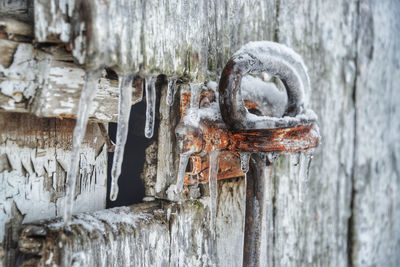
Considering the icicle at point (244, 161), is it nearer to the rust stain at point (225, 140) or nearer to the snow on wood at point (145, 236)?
the rust stain at point (225, 140)

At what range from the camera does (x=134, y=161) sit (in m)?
0.78

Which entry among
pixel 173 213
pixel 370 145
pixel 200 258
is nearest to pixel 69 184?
pixel 173 213

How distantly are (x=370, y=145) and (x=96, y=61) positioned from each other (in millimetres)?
997

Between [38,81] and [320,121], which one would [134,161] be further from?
[320,121]

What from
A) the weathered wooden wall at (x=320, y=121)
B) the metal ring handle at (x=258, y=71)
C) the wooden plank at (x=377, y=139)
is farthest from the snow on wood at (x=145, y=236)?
the wooden plank at (x=377, y=139)

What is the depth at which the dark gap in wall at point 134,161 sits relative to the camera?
0.76m

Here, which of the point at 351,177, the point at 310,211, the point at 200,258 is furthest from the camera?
the point at 351,177

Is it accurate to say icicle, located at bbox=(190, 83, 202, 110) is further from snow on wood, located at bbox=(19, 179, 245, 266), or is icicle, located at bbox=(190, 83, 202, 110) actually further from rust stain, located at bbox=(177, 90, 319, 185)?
snow on wood, located at bbox=(19, 179, 245, 266)

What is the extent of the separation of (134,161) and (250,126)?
288 mm

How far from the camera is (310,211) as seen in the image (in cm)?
104

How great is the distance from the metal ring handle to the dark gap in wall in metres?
0.22

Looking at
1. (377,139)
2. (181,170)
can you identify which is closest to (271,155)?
(181,170)

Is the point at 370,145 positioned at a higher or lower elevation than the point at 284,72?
lower

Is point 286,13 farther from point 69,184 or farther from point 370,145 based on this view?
point 69,184
